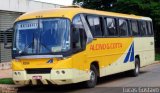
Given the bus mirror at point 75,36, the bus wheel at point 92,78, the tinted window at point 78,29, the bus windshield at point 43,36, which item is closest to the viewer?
the bus windshield at point 43,36

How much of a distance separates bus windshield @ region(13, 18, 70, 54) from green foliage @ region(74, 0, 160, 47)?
21.7 m

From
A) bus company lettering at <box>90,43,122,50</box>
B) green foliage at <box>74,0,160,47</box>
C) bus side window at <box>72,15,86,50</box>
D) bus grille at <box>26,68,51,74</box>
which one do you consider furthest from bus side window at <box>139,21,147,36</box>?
green foliage at <box>74,0,160,47</box>

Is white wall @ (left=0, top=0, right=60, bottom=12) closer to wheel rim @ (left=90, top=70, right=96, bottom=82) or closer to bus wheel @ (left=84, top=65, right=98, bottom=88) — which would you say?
bus wheel @ (left=84, top=65, right=98, bottom=88)

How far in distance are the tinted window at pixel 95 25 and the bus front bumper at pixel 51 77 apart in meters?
2.36

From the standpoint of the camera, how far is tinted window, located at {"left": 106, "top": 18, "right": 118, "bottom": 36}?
18.7m

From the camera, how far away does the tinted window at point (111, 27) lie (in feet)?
61.3

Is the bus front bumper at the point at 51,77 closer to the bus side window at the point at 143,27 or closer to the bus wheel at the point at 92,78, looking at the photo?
the bus wheel at the point at 92,78

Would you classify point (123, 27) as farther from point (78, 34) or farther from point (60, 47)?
point (60, 47)

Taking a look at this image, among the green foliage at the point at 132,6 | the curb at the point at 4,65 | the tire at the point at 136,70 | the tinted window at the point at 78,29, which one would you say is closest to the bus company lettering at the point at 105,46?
the tinted window at the point at 78,29

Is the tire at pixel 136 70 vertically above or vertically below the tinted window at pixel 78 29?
below

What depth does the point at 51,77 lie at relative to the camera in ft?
48.4

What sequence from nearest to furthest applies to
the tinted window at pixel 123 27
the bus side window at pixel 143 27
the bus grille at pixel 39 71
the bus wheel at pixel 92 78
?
1. the bus grille at pixel 39 71
2. the bus wheel at pixel 92 78
3. the tinted window at pixel 123 27
4. the bus side window at pixel 143 27

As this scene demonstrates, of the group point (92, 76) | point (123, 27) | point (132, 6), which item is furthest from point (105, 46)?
point (132, 6)

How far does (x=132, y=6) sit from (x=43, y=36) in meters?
23.0
